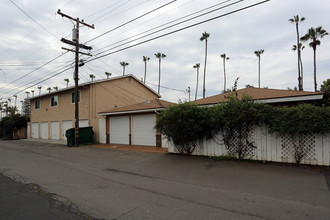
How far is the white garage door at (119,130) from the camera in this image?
15680 millimetres

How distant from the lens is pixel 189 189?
5309mm

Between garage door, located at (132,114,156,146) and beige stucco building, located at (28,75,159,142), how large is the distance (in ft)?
14.3

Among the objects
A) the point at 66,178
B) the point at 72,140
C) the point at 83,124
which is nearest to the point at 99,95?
the point at 83,124

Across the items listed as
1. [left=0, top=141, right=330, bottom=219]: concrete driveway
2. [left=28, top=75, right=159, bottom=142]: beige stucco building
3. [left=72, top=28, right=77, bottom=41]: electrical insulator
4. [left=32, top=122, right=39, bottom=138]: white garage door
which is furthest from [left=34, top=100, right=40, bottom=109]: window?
[left=0, top=141, right=330, bottom=219]: concrete driveway

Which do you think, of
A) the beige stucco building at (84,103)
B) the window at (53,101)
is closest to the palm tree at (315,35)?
the beige stucco building at (84,103)

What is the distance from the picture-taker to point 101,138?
1764 cm

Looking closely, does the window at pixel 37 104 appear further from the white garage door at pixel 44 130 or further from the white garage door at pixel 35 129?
the white garage door at pixel 44 130

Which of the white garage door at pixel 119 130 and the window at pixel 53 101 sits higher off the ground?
the window at pixel 53 101

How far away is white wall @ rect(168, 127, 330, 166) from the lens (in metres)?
6.82

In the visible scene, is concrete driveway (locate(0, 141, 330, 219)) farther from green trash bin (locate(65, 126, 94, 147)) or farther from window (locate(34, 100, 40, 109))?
window (locate(34, 100, 40, 109))

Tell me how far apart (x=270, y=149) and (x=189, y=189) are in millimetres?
4235

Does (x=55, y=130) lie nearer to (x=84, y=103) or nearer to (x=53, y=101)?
(x=53, y=101)

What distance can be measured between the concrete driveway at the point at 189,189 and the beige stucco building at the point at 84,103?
1127 cm

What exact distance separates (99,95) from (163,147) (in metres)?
9.48
